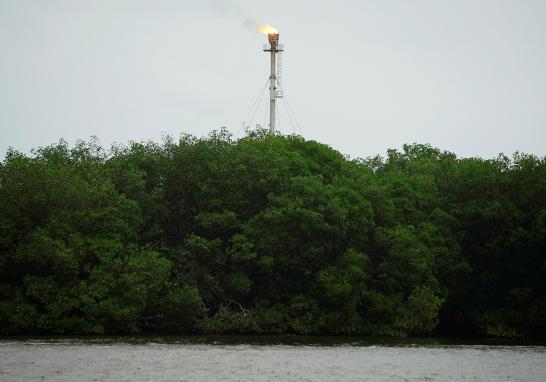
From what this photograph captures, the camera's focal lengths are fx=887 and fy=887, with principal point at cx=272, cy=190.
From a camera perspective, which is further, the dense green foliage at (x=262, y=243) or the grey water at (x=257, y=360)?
the dense green foliage at (x=262, y=243)

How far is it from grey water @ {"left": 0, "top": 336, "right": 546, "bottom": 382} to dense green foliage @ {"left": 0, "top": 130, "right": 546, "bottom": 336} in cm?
575

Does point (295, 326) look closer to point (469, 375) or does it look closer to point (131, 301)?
point (131, 301)

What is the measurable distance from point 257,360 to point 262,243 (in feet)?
82.3

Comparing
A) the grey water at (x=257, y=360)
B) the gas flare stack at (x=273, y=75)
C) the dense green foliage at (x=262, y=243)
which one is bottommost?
the grey water at (x=257, y=360)

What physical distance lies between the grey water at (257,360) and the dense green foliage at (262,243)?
226 inches

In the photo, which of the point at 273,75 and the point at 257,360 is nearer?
the point at 257,360

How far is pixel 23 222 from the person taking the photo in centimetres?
6194

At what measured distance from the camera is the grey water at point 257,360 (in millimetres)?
36812

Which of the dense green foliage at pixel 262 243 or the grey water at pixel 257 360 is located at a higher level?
the dense green foliage at pixel 262 243

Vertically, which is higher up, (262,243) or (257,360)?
(262,243)

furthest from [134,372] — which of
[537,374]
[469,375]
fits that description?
[537,374]

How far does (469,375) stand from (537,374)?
3.20 meters

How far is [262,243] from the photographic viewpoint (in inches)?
2707

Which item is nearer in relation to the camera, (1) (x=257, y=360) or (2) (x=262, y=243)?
(1) (x=257, y=360)
